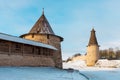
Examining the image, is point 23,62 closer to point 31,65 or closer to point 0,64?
point 31,65

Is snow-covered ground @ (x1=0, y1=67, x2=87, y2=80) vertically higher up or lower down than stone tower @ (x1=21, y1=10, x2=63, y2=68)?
lower down

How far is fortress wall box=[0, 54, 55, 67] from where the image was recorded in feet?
62.3

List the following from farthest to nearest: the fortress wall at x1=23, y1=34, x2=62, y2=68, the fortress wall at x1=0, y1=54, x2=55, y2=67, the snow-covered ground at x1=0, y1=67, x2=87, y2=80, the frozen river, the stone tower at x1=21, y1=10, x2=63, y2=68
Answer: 1. the stone tower at x1=21, y1=10, x2=63, y2=68
2. the fortress wall at x1=23, y1=34, x2=62, y2=68
3. the frozen river
4. the fortress wall at x1=0, y1=54, x2=55, y2=67
5. the snow-covered ground at x1=0, y1=67, x2=87, y2=80

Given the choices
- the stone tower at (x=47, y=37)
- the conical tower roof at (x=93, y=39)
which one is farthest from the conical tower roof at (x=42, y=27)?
the conical tower roof at (x=93, y=39)

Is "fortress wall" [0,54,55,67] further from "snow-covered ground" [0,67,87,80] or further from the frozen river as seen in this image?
the frozen river

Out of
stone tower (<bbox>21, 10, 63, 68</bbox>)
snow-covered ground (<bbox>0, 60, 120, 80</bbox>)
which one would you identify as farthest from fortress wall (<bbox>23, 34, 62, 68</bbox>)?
snow-covered ground (<bbox>0, 60, 120, 80</bbox>)

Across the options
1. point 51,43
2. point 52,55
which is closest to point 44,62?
point 52,55

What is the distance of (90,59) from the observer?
50531mm

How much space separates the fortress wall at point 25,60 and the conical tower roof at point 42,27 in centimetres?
451

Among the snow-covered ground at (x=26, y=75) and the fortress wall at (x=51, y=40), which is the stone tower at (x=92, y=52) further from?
the snow-covered ground at (x=26, y=75)

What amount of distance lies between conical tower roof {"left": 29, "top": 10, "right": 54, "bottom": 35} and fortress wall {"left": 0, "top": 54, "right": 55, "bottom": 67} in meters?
4.51

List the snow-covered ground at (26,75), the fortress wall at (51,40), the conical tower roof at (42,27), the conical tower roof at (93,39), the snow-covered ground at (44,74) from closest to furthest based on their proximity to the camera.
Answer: the snow-covered ground at (26,75)
the snow-covered ground at (44,74)
the fortress wall at (51,40)
the conical tower roof at (42,27)
the conical tower roof at (93,39)

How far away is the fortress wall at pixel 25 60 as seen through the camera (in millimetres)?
19002

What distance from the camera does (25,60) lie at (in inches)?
849
